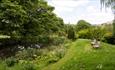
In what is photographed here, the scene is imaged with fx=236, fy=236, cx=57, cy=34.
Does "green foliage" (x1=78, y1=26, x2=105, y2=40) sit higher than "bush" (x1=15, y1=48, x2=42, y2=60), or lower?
higher

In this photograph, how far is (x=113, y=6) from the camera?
418 inches

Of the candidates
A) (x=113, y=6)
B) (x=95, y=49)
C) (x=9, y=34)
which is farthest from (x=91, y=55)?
(x=9, y=34)

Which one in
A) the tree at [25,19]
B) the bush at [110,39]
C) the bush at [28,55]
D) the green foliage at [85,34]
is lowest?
the bush at [28,55]

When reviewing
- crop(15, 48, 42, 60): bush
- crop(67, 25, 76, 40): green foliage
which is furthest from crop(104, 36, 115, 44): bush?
crop(15, 48, 42, 60): bush

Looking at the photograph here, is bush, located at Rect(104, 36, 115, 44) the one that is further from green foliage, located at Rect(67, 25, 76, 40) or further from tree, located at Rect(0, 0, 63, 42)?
tree, located at Rect(0, 0, 63, 42)

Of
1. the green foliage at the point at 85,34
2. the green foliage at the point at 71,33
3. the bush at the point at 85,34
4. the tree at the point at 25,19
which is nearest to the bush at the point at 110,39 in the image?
the green foliage at the point at 85,34

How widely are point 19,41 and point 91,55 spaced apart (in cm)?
898

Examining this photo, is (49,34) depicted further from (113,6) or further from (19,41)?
(113,6)

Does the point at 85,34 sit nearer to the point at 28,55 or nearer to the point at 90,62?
the point at 28,55

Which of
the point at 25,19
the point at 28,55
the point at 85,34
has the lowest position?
the point at 28,55

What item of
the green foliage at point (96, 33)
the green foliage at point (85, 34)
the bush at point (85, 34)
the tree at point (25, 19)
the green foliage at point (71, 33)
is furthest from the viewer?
the green foliage at point (71, 33)

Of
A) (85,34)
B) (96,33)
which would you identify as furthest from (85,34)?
(96,33)

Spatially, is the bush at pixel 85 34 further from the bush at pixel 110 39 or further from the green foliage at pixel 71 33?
the bush at pixel 110 39

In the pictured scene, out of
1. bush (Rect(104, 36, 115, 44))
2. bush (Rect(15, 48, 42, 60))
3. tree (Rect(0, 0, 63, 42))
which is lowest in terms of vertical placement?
bush (Rect(15, 48, 42, 60))
